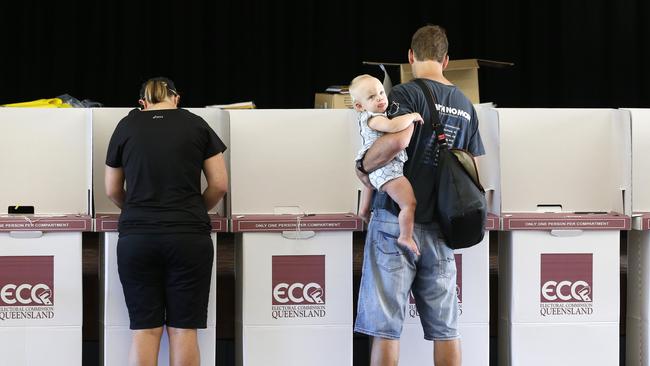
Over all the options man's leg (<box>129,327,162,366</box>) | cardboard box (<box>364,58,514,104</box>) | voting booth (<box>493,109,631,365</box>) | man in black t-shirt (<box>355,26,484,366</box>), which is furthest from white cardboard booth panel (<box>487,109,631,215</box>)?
man's leg (<box>129,327,162,366</box>)

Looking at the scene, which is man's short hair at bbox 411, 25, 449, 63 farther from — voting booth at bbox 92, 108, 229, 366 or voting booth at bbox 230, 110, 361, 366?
voting booth at bbox 92, 108, 229, 366

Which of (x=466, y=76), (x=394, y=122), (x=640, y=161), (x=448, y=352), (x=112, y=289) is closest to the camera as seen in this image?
(x=394, y=122)

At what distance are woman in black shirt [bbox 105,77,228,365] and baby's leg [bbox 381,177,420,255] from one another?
676mm

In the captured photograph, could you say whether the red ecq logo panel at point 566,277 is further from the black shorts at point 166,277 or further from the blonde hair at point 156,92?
the blonde hair at point 156,92

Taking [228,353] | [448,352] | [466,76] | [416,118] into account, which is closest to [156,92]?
[416,118]

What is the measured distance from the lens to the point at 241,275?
13.3 ft

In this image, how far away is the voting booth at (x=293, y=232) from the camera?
4004 millimetres

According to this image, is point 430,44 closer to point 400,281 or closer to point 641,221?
point 400,281

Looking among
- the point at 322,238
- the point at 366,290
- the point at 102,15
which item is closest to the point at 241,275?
the point at 322,238

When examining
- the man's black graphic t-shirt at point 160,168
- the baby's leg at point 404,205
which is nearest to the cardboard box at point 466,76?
the man's black graphic t-shirt at point 160,168

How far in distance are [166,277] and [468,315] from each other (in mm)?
1135

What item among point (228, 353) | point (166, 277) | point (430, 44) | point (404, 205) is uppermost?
point (430, 44)

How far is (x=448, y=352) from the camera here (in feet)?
11.7

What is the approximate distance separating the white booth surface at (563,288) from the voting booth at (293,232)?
2.04 ft
